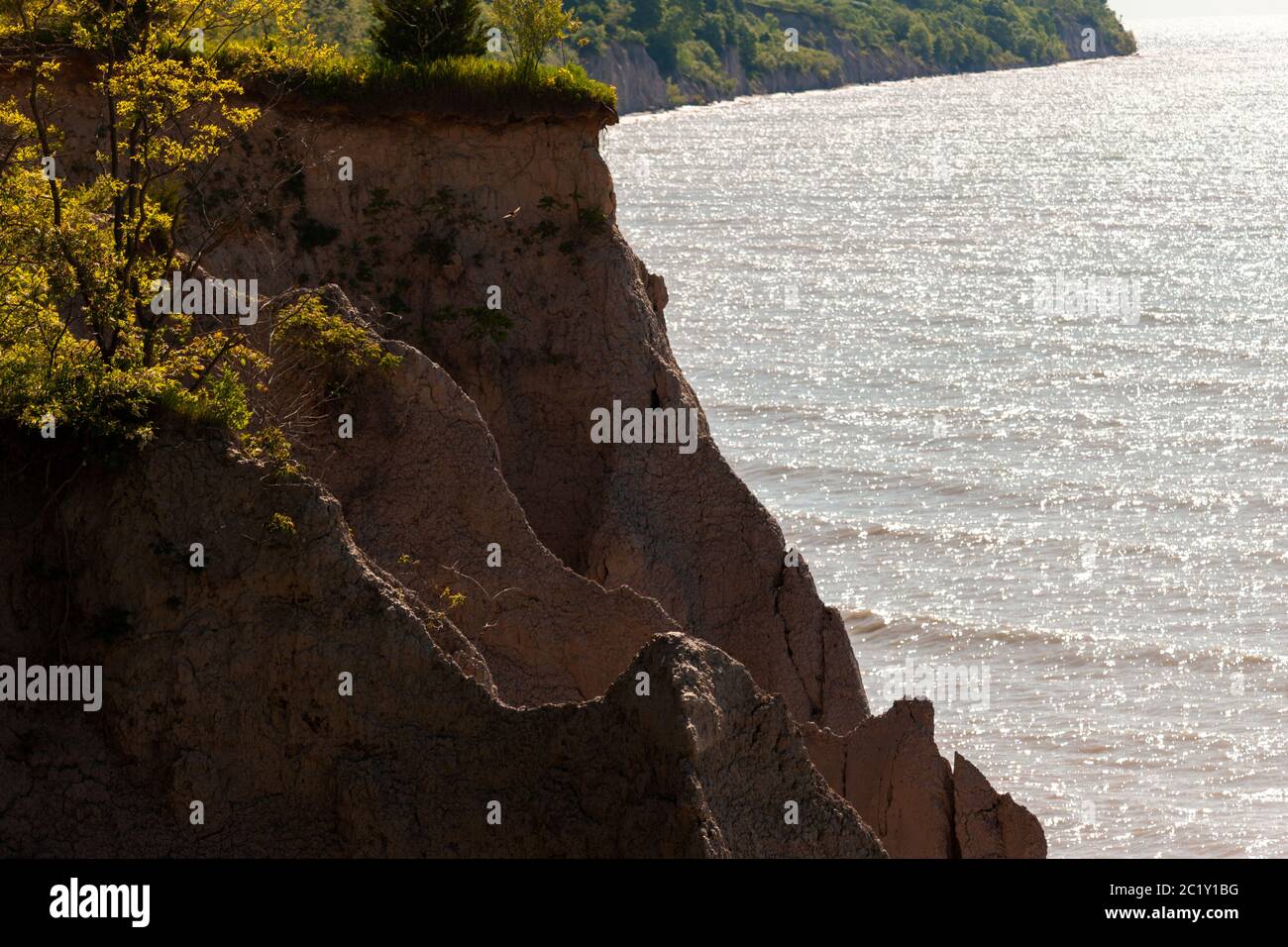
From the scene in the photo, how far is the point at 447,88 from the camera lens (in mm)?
24469

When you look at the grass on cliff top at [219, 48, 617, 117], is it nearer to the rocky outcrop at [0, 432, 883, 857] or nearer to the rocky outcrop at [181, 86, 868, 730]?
the rocky outcrop at [181, 86, 868, 730]

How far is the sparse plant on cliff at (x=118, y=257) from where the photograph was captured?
15.1 metres

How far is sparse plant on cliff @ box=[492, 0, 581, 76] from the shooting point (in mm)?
26828

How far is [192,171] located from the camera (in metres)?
23.5

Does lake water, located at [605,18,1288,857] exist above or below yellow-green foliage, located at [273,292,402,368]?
below

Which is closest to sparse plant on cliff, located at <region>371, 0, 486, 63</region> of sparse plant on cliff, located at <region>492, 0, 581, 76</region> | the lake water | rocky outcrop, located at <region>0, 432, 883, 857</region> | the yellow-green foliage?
sparse plant on cliff, located at <region>492, 0, 581, 76</region>

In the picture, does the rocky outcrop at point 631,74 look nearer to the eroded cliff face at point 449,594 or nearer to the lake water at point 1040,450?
the lake water at point 1040,450

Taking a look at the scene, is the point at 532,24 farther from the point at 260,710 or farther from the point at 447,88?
the point at 260,710

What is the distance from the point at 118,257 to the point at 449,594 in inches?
172

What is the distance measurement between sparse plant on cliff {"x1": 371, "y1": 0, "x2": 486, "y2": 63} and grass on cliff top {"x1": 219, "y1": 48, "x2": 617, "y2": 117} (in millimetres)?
732

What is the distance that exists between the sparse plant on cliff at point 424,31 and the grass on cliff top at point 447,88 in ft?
2.40

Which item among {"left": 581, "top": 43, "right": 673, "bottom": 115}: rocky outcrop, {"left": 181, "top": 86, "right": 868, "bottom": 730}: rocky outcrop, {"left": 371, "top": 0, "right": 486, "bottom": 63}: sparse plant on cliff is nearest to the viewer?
{"left": 181, "top": 86, "right": 868, "bottom": 730}: rocky outcrop

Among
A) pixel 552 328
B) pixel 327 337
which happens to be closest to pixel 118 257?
pixel 327 337

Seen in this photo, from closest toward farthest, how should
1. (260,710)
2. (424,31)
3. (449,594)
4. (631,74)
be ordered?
(260,710)
(449,594)
(424,31)
(631,74)
